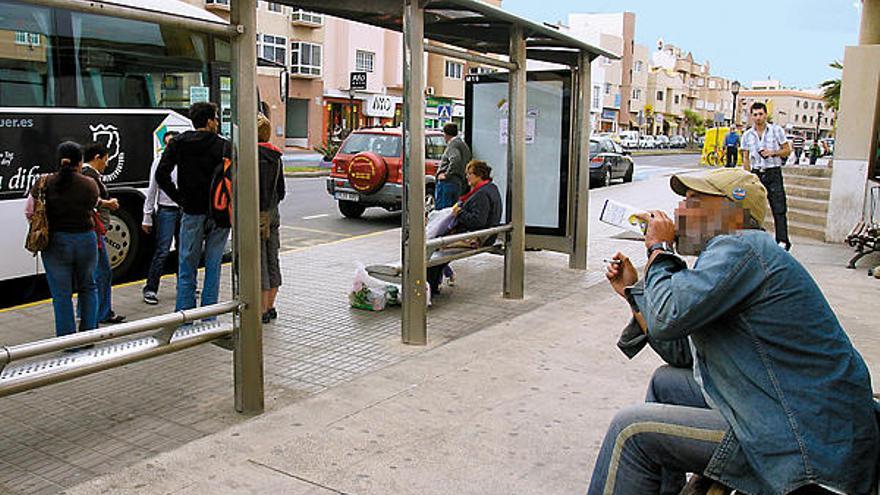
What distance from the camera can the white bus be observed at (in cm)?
755

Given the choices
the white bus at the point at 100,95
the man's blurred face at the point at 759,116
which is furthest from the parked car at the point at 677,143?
the white bus at the point at 100,95

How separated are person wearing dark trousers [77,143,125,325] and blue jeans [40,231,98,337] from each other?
12 centimetres

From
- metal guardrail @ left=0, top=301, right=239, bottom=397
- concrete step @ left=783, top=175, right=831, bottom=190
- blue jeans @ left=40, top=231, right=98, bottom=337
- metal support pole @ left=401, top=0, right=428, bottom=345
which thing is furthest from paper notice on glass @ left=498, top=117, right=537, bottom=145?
concrete step @ left=783, top=175, right=831, bottom=190

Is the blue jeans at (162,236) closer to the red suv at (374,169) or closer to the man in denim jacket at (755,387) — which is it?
the man in denim jacket at (755,387)

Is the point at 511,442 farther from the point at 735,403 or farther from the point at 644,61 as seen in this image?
the point at 644,61

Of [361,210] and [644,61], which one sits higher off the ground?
[644,61]

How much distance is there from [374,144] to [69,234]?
9.01 m

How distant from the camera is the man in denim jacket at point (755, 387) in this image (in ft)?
7.35

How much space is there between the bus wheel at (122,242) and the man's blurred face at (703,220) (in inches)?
286

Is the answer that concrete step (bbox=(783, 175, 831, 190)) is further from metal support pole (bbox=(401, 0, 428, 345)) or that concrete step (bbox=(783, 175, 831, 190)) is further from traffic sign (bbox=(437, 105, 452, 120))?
metal support pole (bbox=(401, 0, 428, 345))

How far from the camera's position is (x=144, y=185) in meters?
8.88

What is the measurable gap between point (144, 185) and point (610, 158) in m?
18.1

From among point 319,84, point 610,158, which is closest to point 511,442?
point 610,158

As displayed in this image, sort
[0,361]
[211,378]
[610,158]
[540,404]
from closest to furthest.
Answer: [0,361] < [540,404] < [211,378] < [610,158]
